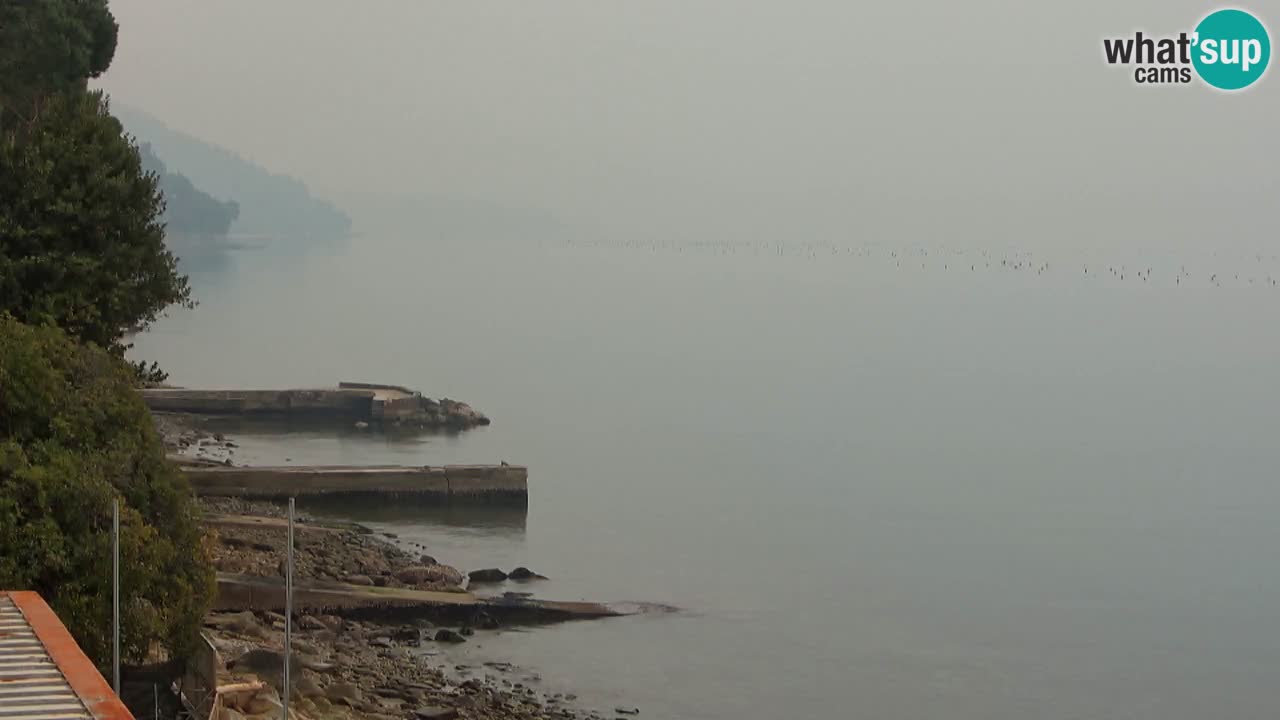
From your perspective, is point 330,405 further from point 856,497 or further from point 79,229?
point 79,229

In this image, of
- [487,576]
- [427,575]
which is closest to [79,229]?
[427,575]

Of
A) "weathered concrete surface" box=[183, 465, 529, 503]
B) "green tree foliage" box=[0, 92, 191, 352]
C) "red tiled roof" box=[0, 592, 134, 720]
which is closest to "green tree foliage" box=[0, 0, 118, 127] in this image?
"weathered concrete surface" box=[183, 465, 529, 503]

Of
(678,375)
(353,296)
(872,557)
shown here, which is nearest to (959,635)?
(872,557)

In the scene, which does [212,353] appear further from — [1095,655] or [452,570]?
[1095,655]

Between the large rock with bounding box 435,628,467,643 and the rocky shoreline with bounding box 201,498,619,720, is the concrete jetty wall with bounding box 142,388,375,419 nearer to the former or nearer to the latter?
the rocky shoreline with bounding box 201,498,619,720

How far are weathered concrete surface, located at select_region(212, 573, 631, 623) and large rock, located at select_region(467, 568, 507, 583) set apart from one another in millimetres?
3065

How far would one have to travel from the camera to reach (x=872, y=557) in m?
38.5

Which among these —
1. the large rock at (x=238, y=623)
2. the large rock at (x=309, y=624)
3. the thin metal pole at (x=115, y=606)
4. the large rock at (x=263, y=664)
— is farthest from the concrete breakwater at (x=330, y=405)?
the thin metal pole at (x=115, y=606)

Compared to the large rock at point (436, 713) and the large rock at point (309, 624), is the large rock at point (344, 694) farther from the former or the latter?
the large rock at point (309, 624)

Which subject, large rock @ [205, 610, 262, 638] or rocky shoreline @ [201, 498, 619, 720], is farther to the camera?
large rock @ [205, 610, 262, 638]

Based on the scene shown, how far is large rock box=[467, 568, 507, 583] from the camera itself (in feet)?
110

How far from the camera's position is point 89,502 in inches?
760

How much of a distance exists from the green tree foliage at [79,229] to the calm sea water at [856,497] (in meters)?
9.10

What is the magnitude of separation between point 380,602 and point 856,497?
65.4 feet
